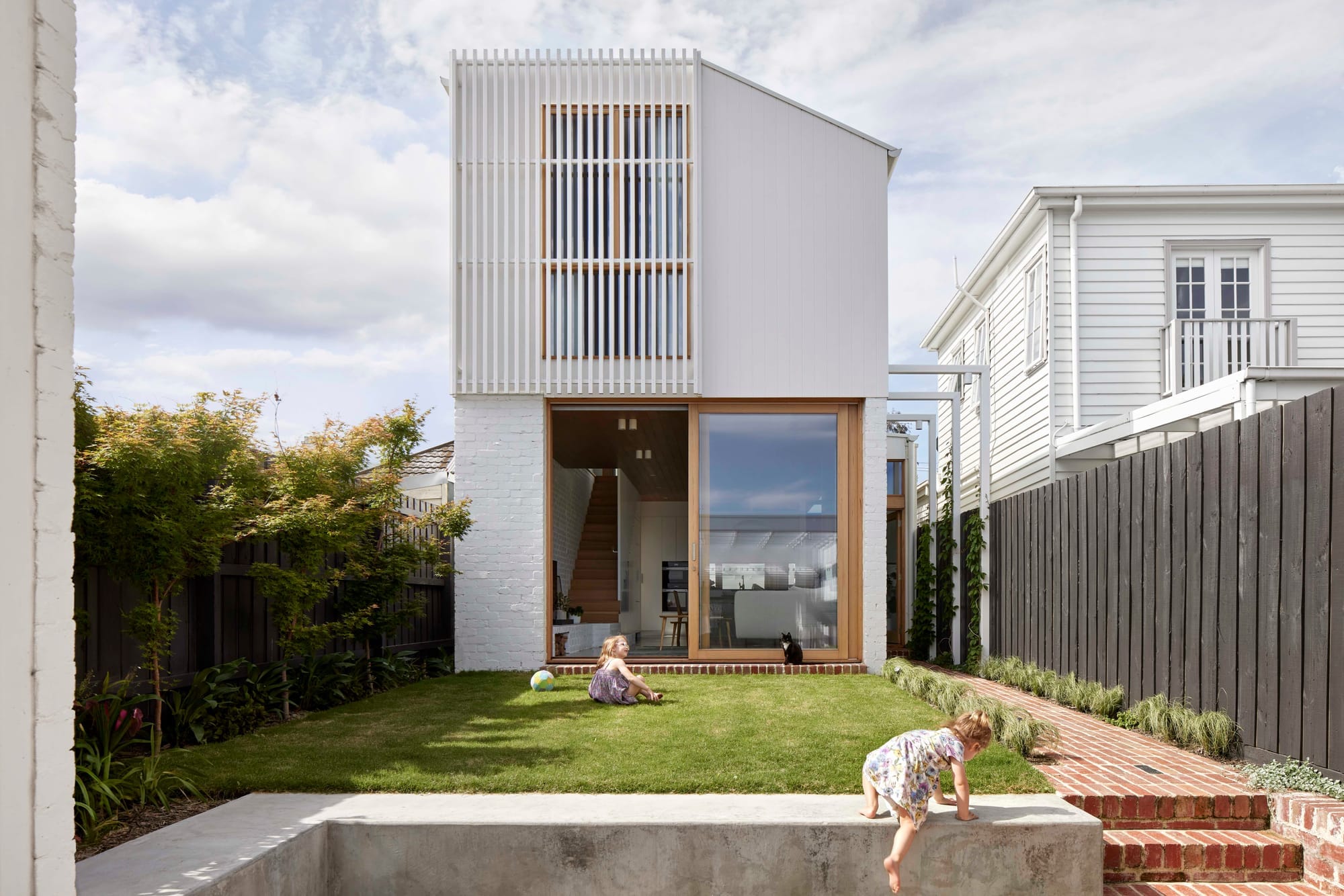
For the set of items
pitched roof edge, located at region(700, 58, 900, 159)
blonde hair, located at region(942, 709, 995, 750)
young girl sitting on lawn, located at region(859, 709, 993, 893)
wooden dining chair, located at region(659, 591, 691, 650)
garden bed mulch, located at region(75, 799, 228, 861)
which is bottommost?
wooden dining chair, located at region(659, 591, 691, 650)

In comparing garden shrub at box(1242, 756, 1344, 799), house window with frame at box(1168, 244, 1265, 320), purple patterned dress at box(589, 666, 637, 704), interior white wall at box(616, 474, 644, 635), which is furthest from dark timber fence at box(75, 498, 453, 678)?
house window with frame at box(1168, 244, 1265, 320)

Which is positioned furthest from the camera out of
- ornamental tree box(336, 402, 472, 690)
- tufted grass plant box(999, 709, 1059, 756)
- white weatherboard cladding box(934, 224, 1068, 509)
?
white weatherboard cladding box(934, 224, 1068, 509)

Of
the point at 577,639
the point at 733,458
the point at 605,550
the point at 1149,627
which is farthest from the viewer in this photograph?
the point at 605,550

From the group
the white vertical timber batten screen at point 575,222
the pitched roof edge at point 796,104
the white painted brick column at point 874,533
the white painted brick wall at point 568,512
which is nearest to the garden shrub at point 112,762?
the white vertical timber batten screen at point 575,222

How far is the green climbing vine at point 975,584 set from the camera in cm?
1178

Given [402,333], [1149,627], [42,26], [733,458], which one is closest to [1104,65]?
[733,458]

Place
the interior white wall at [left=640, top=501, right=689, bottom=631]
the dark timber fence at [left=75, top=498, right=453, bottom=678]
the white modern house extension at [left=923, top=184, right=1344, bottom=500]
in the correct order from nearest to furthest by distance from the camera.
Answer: the dark timber fence at [left=75, top=498, right=453, bottom=678] < the white modern house extension at [left=923, top=184, right=1344, bottom=500] < the interior white wall at [left=640, top=501, right=689, bottom=631]

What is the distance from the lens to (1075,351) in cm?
1285

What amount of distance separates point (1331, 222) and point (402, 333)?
33611 millimetres

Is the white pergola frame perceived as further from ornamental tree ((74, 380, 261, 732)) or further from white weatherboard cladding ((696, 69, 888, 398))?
ornamental tree ((74, 380, 261, 732))

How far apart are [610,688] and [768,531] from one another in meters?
3.33

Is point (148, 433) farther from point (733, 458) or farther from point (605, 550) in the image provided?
point (605, 550)

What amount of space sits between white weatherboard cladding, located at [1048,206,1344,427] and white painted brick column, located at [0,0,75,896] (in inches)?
469

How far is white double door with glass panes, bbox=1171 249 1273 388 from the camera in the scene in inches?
497
